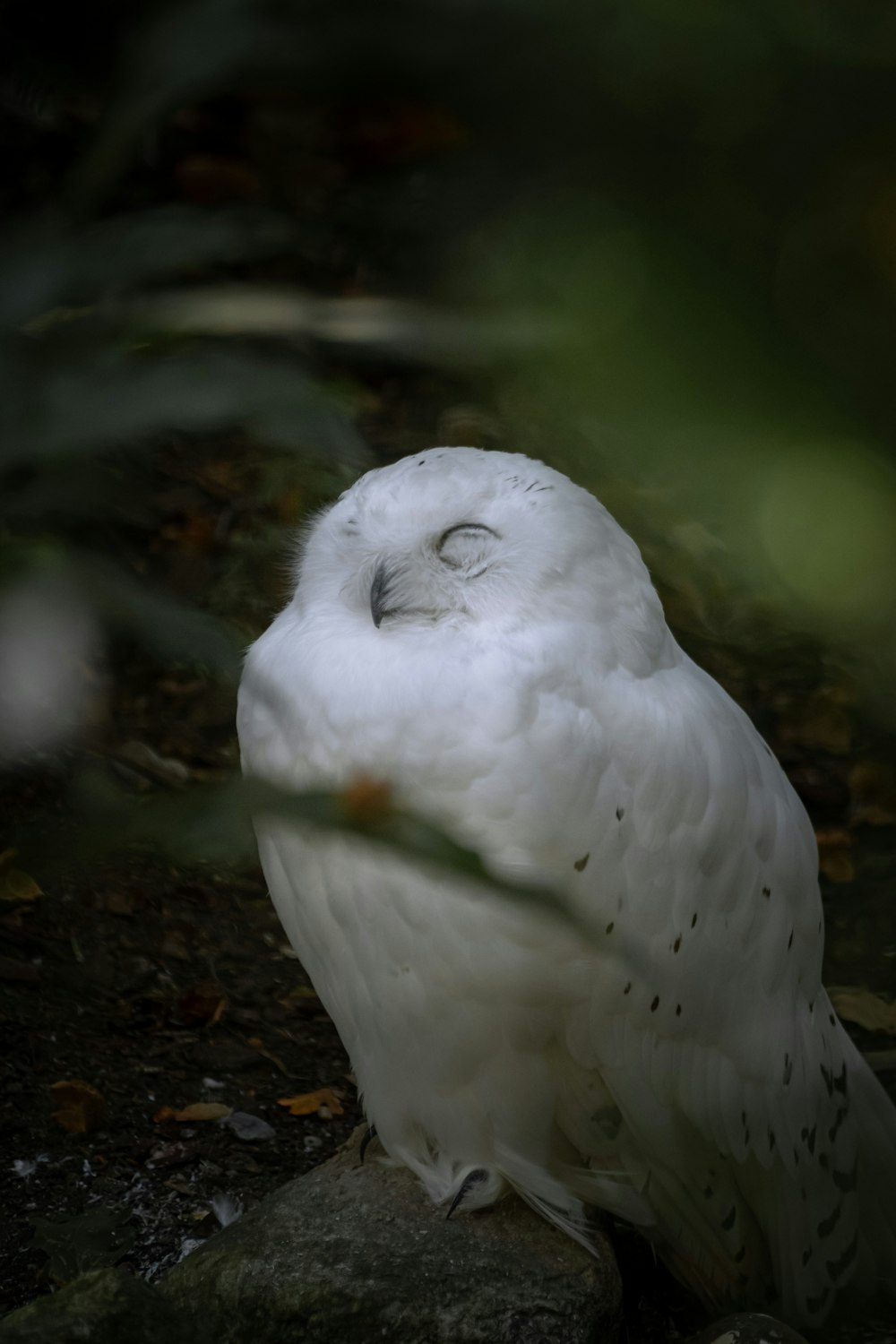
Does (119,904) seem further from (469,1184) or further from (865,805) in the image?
(865,805)

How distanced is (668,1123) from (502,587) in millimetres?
947

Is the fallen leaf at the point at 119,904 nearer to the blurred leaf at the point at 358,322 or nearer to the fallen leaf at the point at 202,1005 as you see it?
the fallen leaf at the point at 202,1005

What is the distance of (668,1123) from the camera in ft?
6.93

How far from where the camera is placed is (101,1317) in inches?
64.9

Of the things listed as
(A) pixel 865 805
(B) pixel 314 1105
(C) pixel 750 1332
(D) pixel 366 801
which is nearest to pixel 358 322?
(D) pixel 366 801

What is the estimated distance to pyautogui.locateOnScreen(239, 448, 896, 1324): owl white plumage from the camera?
6.17ft

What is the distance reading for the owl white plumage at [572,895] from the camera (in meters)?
1.88

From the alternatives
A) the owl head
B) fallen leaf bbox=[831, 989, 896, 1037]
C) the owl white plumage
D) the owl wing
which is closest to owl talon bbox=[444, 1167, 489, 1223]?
the owl white plumage

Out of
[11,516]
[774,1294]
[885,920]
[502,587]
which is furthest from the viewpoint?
[885,920]

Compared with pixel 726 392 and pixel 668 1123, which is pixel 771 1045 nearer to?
pixel 668 1123

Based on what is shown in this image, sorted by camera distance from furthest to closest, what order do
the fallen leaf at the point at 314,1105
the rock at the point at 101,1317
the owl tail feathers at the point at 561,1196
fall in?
the fallen leaf at the point at 314,1105, the owl tail feathers at the point at 561,1196, the rock at the point at 101,1317

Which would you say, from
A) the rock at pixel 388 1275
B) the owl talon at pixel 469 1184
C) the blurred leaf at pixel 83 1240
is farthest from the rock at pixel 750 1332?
the blurred leaf at pixel 83 1240

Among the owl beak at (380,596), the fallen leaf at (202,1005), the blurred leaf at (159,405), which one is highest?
the blurred leaf at (159,405)

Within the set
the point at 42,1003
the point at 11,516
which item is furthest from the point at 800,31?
the point at 42,1003
